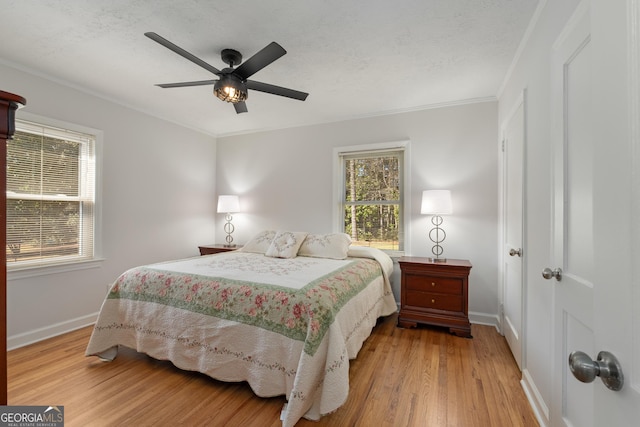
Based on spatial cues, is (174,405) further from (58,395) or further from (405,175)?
(405,175)

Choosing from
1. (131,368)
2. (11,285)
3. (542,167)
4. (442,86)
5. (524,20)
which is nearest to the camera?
(542,167)

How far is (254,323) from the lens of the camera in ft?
5.98

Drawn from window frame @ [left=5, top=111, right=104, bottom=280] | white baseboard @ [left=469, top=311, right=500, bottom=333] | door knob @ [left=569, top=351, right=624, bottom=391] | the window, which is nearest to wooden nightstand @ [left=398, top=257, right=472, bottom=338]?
white baseboard @ [left=469, top=311, right=500, bottom=333]

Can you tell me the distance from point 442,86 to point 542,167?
5.41ft

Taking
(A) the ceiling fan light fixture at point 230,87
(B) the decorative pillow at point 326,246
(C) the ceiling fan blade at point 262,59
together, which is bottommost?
(B) the decorative pillow at point 326,246

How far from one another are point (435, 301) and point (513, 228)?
3.43 ft

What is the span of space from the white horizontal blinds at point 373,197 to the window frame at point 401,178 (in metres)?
0.03

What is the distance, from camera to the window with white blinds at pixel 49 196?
2541 mm

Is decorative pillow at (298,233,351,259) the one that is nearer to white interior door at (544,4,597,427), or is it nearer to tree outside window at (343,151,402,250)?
tree outside window at (343,151,402,250)

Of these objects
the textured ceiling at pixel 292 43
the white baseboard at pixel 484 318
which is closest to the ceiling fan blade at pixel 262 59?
the textured ceiling at pixel 292 43

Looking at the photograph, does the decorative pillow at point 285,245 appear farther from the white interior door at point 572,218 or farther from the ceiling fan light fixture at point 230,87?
the white interior door at point 572,218

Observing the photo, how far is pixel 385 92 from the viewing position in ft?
10.0

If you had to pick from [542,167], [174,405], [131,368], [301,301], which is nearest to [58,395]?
[131,368]

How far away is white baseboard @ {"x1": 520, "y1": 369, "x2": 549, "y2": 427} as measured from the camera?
5.08ft
